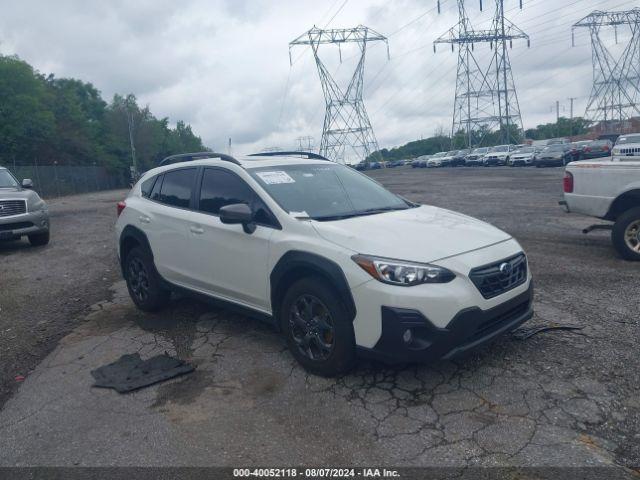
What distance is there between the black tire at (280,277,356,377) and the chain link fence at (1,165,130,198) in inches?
1352

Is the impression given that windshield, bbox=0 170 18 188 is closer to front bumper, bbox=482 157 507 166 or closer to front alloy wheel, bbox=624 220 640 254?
front alloy wheel, bbox=624 220 640 254

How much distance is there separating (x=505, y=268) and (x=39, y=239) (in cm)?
1046

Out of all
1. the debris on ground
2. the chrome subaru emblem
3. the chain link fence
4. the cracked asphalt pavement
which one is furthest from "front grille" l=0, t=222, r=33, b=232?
the chain link fence

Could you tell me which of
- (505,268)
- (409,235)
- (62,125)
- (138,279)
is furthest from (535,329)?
(62,125)

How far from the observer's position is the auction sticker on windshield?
476cm

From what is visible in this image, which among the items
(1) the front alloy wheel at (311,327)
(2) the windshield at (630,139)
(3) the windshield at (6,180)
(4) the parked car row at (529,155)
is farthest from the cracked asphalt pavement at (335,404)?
(4) the parked car row at (529,155)

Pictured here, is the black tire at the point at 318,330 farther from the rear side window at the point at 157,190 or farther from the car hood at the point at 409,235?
the rear side window at the point at 157,190

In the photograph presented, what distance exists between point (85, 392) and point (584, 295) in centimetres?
499

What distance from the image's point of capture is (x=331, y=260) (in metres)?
3.85

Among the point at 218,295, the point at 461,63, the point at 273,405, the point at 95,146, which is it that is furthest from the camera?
the point at 95,146

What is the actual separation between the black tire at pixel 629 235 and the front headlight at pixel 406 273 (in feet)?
15.5

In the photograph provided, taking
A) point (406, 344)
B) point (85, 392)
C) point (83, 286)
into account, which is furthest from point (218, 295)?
point (83, 286)

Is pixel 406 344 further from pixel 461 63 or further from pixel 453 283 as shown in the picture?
pixel 461 63

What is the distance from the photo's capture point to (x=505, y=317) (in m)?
3.99
